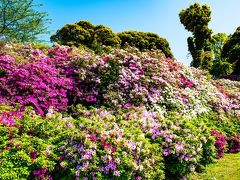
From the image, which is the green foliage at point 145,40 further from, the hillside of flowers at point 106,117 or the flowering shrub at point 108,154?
the flowering shrub at point 108,154

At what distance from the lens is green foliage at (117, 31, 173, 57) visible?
4428 centimetres

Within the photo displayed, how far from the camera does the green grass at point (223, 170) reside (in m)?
11.0

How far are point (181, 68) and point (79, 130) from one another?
11313mm

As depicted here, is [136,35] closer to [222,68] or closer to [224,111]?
[222,68]

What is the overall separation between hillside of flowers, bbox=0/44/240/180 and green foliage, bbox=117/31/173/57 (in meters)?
25.0

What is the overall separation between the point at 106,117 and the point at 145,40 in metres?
36.2

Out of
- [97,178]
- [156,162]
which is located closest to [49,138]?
[97,178]

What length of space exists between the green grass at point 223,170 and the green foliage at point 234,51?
31589 mm

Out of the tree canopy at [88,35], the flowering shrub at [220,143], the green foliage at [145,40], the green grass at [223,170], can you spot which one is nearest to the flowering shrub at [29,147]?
the green grass at [223,170]

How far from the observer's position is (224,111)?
17.7 meters

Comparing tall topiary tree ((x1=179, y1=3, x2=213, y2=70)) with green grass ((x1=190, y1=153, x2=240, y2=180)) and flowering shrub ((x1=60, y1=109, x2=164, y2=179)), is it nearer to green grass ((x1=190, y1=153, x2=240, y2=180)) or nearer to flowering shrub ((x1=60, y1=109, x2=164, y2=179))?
green grass ((x1=190, y1=153, x2=240, y2=180))

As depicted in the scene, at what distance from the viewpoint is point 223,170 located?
39.1 ft

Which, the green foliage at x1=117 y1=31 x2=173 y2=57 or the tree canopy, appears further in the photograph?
the green foliage at x1=117 y1=31 x2=173 y2=57

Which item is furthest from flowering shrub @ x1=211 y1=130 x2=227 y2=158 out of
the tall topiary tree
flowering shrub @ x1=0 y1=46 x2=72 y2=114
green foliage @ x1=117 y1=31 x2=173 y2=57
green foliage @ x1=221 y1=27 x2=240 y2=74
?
green foliage @ x1=221 y1=27 x2=240 y2=74
